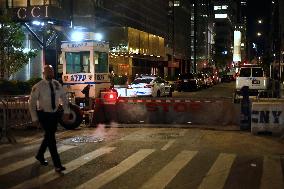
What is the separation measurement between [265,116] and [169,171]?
21.6 ft

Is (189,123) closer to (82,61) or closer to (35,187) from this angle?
(82,61)

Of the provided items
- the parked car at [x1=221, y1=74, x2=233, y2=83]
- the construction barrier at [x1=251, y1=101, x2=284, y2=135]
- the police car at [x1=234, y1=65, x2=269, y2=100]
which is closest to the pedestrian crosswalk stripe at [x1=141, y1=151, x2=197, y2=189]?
the construction barrier at [x1=251, y1=101, x2=284, y2=135]

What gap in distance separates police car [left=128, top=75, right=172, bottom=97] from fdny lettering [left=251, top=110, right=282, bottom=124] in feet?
54.8

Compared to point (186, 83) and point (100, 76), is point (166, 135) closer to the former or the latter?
point (100, 76)

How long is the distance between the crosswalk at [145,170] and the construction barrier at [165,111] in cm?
530

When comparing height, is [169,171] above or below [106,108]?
below

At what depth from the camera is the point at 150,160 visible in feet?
A: 37.1

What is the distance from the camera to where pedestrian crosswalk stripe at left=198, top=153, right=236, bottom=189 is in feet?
29.2

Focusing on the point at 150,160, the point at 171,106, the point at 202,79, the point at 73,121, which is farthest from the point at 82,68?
the point at 202,79

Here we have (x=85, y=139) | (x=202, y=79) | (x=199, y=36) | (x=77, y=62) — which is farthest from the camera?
(x=199, y=36)

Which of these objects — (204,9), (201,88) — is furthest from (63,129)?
(204,9)

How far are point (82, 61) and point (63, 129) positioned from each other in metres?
4.44

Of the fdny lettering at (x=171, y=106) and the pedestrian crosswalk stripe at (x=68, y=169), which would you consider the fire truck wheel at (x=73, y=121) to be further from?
the pedestrian crosswalk stripe at (x=68, y=169)

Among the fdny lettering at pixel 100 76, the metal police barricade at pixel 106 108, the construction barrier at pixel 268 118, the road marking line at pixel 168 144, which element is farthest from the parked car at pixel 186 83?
the road marking line at pixel 168 144
